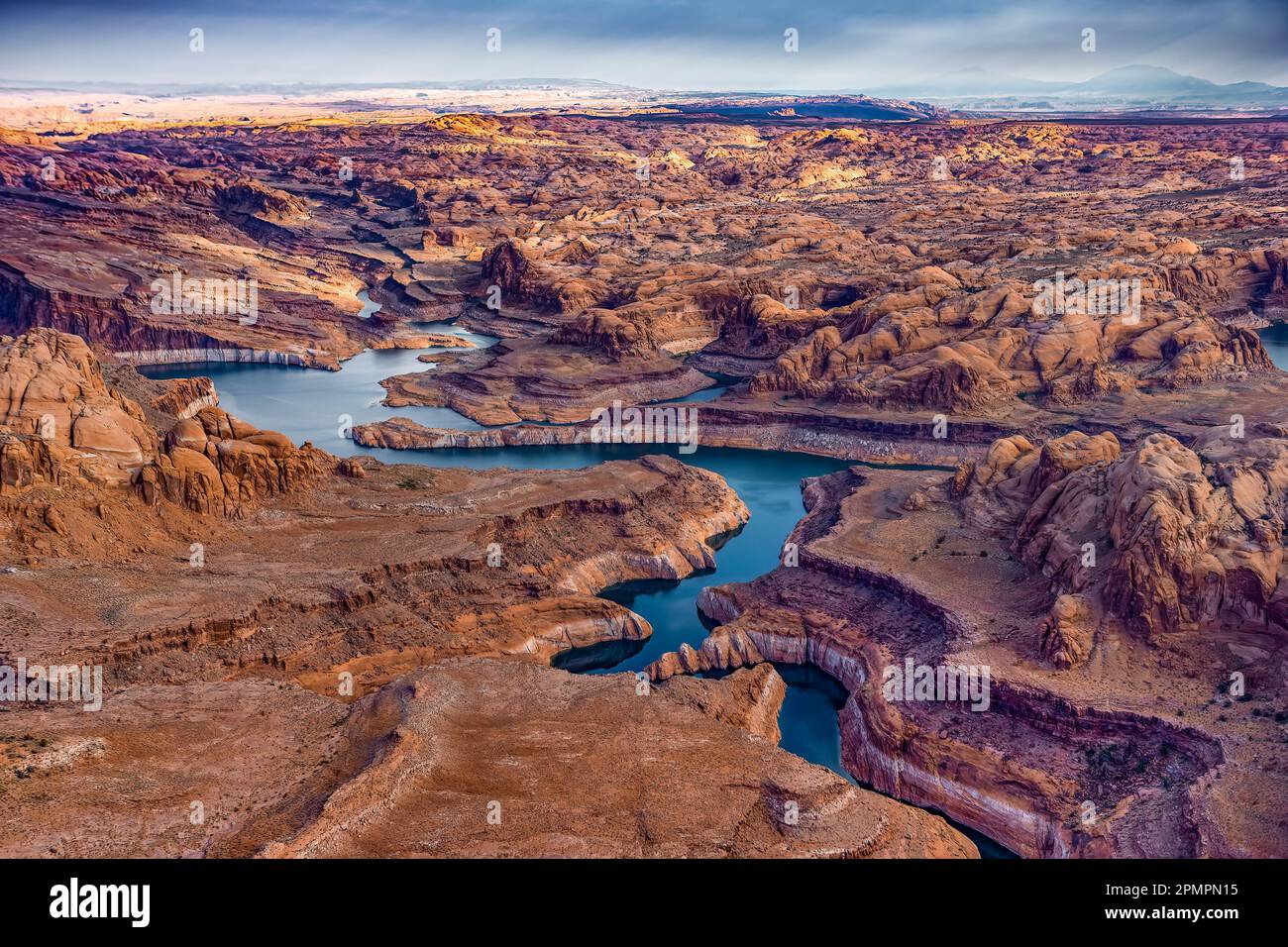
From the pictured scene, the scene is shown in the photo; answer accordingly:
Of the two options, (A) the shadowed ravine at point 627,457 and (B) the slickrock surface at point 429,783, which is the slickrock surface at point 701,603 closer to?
(B) the slickrock surface at point 429,783

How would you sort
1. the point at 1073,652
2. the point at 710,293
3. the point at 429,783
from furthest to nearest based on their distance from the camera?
1. the point at 710,293
2. the point at 1073,652
3. the point at 429,783

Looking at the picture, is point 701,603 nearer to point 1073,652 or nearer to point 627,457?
point 1073,652

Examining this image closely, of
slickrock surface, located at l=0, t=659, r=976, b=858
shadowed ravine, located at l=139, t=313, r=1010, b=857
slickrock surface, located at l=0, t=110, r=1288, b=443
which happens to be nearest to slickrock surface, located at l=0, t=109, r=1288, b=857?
slickrock surface, located at l=0, t=659, r=976, b=858

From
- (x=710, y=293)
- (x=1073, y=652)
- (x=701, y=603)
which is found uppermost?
(x=710, y=293)

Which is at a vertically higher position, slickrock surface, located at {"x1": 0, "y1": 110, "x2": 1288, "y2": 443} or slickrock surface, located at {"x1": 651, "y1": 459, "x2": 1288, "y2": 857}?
slickrock surface, located at {"x1": 0, "y1": 110, "x2": 1288, "y2": 443}

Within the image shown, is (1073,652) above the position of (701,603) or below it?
above

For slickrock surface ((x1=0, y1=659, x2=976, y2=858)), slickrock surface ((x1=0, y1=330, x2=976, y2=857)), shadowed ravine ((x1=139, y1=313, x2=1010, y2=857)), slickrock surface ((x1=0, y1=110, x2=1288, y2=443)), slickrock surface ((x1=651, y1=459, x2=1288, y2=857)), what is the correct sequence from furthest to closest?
slickrock surface ((x1=0, y1=110, x2=1288, y2=443))
shadowed ravine ((x1=139, y1=313, x2=1010, y2=857))
slickrock surface ((x1=651, y1=459, x2=1288, y2=857))
slickrock surface ((x1=0, y1=330, x2=976, y2=857))
slickrock surface ((x1=0, y1=659, x2=976, y2=858))

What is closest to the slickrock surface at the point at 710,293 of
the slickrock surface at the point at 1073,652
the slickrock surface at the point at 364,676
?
the slickrock surface at the point at 364,676

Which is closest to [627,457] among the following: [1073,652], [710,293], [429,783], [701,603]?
[701,603]

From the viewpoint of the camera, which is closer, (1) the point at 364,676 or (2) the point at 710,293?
(1) the point at 364,676

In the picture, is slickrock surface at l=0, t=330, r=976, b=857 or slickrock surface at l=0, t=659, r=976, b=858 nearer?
slickrock surface at l=0, t=659, r=976, b=858

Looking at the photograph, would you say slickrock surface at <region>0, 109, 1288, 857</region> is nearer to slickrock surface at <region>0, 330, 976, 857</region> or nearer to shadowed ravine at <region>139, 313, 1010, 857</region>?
slickrock surface at <region>0, 330, 976, 857</region>

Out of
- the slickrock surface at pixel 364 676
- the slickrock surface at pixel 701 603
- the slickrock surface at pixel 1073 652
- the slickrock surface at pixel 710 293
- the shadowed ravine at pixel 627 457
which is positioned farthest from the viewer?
the slickrock surface at pixel 710 293
